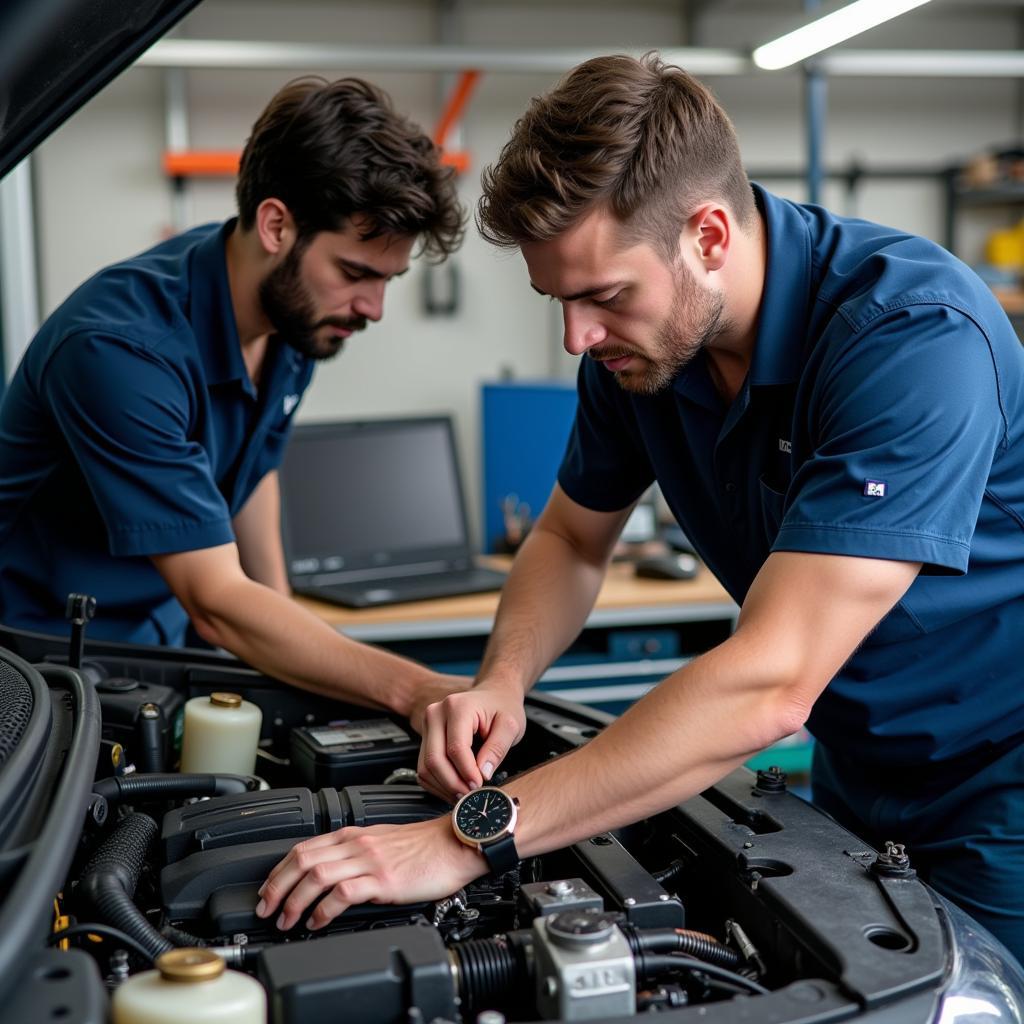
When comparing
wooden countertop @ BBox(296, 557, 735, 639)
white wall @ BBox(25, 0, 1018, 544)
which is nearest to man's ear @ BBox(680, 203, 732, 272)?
wooden countertop @ BBox(296, 557, 735, 639)

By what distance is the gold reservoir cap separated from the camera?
683mm

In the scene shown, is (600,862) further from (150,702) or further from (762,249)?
(762,249)

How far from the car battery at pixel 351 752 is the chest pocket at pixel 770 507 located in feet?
1.55

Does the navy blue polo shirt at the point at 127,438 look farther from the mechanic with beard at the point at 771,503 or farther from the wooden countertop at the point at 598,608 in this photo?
the wooden countertop at the point at 598,608

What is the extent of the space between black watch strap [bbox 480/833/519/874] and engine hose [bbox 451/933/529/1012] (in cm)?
12

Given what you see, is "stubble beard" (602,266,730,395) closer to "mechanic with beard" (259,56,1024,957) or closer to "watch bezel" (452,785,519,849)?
"mechanic with beard" (259,56,1024,957)

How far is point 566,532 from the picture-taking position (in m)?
1.64

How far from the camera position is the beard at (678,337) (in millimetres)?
1214

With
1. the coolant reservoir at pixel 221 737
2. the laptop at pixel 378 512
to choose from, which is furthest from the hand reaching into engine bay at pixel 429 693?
the laptop at pixel 378 512

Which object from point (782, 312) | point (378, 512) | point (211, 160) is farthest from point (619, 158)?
point (211, 160)

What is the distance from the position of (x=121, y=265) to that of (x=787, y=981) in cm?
135

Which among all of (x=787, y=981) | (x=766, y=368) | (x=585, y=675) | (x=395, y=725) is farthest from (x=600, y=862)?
(x=585, y=675)

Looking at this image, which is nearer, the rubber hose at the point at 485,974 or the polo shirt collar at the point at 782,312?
the rubber hose at the point at 485,974

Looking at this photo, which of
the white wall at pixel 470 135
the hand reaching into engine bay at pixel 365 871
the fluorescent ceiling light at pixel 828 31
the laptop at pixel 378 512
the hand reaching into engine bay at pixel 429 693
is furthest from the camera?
the white wall at pixel 470 135
